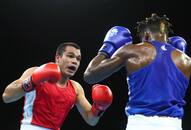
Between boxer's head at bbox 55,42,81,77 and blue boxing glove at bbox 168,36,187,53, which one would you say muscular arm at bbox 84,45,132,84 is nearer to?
blue boxing glove at bbox 168,36,187,53

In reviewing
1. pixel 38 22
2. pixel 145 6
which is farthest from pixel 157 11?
pixel 38 22

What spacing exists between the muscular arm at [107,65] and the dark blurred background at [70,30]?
13.9ft

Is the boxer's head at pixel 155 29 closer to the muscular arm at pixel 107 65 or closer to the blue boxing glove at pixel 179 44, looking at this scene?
the muscular arm at pixel 107 65

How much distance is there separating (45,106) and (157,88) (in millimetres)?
1136

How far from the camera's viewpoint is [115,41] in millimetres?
2596

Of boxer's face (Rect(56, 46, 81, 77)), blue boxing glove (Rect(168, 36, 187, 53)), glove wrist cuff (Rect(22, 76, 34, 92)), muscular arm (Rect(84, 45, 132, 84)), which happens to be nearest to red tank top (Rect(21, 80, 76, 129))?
boxer's face (Rect(56, 46, 81, 77))

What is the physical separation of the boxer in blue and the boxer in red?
521 millimetres

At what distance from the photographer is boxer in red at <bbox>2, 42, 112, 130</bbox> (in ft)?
9.29

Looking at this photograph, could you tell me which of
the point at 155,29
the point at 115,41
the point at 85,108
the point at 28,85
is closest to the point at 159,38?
the point at 155,29

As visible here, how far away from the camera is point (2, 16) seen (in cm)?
697

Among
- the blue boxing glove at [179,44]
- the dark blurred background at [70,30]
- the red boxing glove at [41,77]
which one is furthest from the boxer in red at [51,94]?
the dark blurred background at [70,30]

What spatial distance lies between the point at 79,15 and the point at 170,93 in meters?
4.83

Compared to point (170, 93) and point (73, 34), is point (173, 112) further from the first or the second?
point (73, 34)

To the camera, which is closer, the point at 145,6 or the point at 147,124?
the point at 147,124
